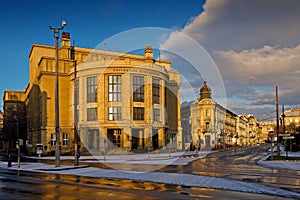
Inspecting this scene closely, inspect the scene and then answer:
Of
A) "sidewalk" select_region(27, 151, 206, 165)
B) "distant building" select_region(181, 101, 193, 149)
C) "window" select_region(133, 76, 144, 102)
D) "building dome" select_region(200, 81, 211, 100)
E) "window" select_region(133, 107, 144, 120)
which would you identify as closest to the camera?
"sidewalk" select_region(27, 151, 206, 165)

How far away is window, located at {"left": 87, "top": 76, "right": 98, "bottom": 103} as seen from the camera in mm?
55781

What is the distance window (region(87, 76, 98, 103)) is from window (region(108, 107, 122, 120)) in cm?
333

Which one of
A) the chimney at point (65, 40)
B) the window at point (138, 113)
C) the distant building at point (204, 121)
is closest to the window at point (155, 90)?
the window at point (138, 113)

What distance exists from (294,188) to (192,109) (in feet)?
251

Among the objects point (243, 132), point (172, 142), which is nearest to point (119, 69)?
point (172, 142)

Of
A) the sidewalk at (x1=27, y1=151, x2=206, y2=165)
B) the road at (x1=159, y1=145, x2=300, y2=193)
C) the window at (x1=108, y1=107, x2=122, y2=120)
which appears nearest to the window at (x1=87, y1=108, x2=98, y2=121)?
the window at (x1=108, y1=107, x2=122, y2=120)

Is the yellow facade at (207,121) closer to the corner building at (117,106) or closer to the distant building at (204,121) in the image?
the distant building at (204,121)

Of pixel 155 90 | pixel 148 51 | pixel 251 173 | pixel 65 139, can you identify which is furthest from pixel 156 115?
pixel 251 173

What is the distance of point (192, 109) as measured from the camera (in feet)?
299

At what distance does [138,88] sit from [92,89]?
25.1 ft

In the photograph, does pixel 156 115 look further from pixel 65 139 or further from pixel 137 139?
pixel 65 139

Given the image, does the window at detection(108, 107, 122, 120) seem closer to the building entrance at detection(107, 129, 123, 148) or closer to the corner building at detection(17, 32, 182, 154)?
the corner building at detection(17, 32, 182, 154)

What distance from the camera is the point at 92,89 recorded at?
184 ft

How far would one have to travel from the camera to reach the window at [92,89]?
55.8 meters
